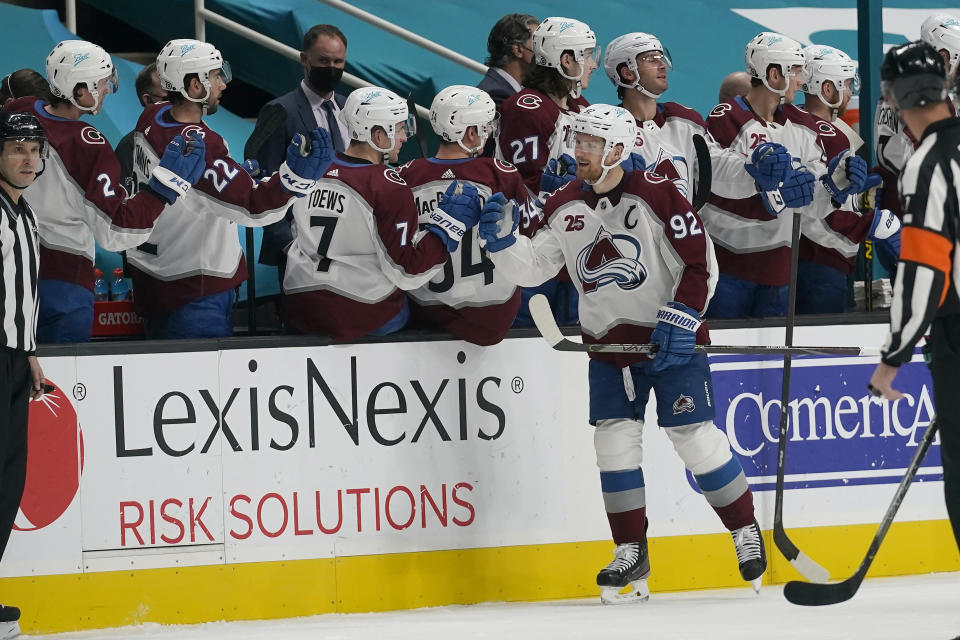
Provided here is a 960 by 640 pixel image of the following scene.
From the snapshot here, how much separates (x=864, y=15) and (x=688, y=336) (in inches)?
74.7

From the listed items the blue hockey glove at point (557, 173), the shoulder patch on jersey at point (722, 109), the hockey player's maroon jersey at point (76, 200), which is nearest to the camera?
the hockey player's maroon jersey at point (76, 200)

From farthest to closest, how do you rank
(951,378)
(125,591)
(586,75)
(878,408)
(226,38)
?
(226,38), (586,75), (878,408), (125,591), (951,378)

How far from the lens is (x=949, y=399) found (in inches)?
141

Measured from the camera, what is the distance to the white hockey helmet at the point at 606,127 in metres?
4.55

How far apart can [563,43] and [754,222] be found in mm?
922

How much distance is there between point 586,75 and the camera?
5.50 meters

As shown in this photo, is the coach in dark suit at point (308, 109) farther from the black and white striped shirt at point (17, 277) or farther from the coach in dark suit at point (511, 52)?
the black and white striped shirt at point (17, 277)

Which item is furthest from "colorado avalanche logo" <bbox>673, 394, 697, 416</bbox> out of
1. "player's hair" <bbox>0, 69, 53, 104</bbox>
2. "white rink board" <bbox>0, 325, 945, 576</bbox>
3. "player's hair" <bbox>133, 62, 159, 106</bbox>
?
"player's hair" <bbox>0, 69, 53, 104</bbox>

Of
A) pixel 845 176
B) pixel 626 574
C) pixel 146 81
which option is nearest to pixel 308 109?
pixel 146 81

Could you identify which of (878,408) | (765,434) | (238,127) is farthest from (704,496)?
(238,127)

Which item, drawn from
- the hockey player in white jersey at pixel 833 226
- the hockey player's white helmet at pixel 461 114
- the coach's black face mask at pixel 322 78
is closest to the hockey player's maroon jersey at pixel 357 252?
the hockey player's white helmet at pixel 461 114

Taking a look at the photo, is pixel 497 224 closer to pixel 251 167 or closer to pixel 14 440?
pixel 251 167

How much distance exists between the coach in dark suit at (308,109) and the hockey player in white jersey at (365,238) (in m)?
0.49

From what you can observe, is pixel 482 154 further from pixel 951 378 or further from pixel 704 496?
pixel 951 378
